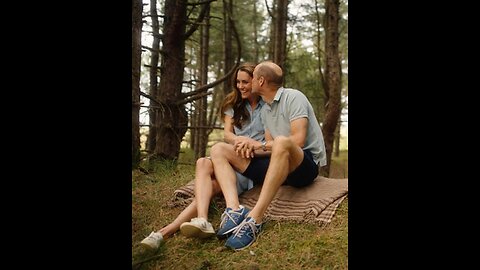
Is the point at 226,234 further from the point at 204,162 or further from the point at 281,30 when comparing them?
the point at 281,30

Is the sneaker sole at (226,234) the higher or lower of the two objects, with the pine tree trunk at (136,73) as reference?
lower

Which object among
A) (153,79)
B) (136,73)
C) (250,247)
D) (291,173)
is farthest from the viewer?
(153,79)

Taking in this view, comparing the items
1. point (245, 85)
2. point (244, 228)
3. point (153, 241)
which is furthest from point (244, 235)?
point (245, 85)

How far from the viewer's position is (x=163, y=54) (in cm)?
303

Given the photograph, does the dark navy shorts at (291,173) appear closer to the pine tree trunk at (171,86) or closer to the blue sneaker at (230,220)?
the blue sneaker at (230,220)

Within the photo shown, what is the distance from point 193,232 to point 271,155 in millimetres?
508

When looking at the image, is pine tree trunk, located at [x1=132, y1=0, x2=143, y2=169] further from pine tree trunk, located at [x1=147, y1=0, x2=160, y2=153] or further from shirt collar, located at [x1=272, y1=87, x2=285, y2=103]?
shirt collar, located at [x1=272, y1=87, x2=285, y2=103]

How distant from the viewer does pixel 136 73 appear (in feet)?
9.37

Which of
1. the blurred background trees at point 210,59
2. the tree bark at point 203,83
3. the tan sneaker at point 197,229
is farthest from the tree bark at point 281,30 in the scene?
the tan sneaker at point 197,229

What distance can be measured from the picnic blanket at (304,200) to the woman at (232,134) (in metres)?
0.06

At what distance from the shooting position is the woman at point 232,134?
8.93 ft

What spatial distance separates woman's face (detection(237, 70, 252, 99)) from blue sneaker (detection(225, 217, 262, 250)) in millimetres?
602
